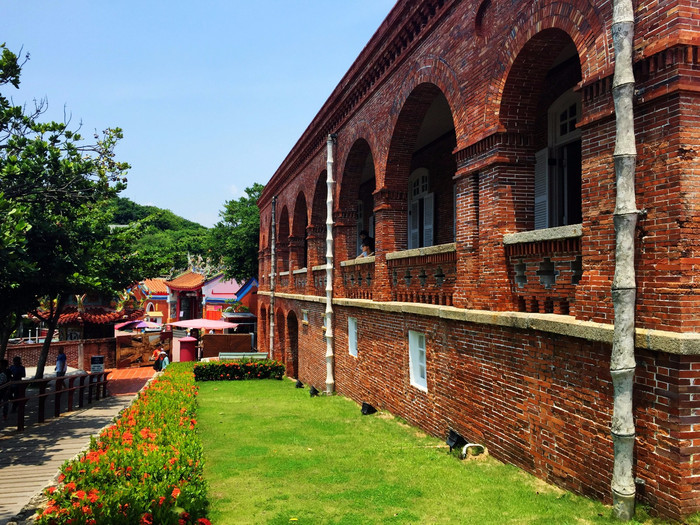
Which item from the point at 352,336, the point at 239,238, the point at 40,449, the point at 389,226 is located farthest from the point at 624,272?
the point at 239,238

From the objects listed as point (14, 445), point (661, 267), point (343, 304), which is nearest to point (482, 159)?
point (661, 267)

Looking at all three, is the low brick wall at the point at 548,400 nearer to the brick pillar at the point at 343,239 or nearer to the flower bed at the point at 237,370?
the brick pillar at the point at 343,239

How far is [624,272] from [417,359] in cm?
550

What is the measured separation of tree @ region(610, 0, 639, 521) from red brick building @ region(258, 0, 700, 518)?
0.14 meters

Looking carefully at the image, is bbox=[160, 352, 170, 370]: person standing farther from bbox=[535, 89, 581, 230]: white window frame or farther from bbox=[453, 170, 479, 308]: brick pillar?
bbox=[535, 89, 581, 230]: white window frame

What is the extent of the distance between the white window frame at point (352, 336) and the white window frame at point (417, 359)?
3.50m

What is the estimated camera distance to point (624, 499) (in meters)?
4.67

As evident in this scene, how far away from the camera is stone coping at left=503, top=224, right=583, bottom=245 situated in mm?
5705

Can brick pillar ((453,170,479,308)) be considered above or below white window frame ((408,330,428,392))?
above

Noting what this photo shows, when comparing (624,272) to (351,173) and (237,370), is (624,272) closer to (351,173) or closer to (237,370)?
(351,173)

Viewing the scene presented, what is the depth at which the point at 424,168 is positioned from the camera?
15.1 m

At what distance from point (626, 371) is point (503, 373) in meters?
2.32

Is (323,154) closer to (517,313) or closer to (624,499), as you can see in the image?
(517,313)

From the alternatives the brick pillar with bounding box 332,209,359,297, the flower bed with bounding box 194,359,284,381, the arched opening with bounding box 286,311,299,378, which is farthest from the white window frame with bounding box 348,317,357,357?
the arched opening with bounding box 286,311,299,378
